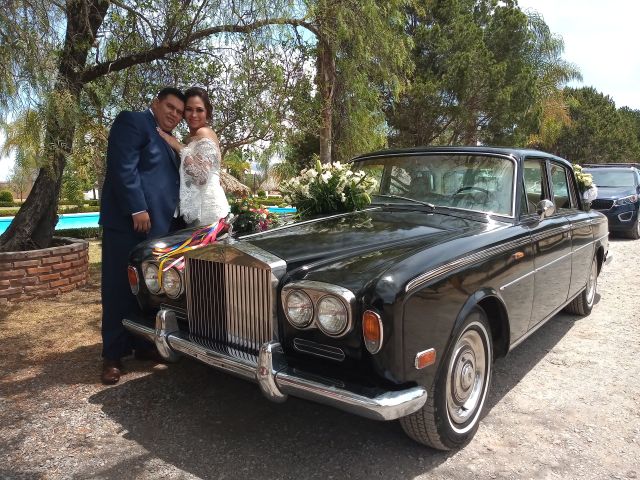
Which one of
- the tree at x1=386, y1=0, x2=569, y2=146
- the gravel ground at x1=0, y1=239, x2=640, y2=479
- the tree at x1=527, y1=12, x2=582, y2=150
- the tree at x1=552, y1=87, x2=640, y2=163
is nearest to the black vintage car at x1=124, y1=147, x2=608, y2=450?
the gravel ground at x1=0, y1=239, x2=640, y2=479

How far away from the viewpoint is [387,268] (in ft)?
8.11

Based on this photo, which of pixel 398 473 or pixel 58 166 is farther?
pixel 58 166

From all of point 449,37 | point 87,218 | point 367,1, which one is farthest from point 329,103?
point 87,218

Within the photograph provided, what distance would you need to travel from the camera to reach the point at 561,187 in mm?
4762

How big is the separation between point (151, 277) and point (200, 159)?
101cm

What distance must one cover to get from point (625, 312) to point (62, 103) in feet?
19.7

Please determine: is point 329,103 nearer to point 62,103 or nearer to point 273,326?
point 62,103

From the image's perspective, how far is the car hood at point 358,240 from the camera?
101 inches

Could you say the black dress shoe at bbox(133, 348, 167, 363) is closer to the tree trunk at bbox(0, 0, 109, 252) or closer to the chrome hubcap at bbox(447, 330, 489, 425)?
the tree trunk at bbox(0, 0, 109, 252)

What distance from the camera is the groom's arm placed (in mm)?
3516

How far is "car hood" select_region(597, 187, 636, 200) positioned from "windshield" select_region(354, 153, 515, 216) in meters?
8.66

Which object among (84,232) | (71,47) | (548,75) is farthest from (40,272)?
(548,75)

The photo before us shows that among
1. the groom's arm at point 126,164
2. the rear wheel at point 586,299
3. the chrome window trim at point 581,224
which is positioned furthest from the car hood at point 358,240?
the rear wheel at point 586,299

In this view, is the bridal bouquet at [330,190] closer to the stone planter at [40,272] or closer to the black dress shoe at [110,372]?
the black dress shoe at [110,372]
